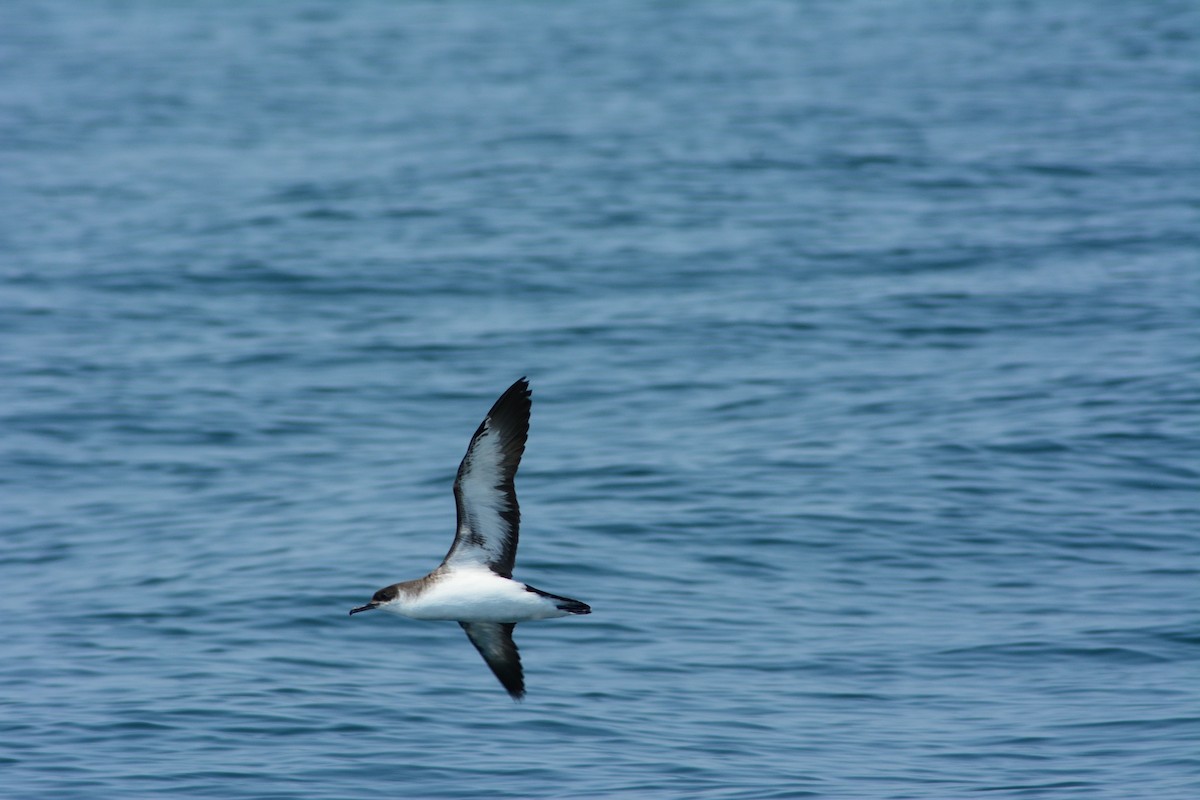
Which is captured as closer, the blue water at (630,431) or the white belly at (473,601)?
the white belly at (473,601)

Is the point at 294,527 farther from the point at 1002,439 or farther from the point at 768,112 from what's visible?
the point at 768,112

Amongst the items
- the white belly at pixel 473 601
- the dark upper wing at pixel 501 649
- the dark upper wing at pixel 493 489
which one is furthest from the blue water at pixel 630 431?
the dark upper wing at pixel 493 489

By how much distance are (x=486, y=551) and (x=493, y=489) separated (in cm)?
38

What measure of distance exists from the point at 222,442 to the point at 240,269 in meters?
7.06

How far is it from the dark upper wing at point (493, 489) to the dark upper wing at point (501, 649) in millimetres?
621

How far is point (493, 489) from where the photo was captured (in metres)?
8.83

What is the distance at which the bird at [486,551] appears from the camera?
28.2ft

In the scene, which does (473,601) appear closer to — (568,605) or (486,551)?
(486,551)

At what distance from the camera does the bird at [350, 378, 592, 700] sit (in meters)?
8.61

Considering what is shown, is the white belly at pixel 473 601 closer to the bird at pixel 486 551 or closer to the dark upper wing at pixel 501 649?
the bird at pixel 486 551

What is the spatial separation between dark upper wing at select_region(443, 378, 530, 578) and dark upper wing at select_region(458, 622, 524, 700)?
62 cm

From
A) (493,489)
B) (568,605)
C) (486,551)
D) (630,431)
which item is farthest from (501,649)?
(630,431)

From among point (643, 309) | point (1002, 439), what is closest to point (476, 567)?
point (1002, 439)

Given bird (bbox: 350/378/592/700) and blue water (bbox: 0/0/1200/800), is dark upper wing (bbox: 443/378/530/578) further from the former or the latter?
blue water (bbox: 0/0/1200/800)
